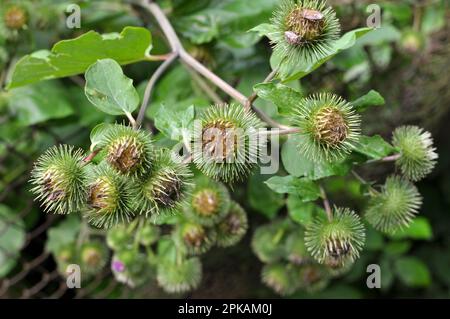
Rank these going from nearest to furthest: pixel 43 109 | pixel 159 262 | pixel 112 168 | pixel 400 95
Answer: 1. pixel 112 168
2. pixel 159 262
3. pixel 43 109
4. pixel 400 95

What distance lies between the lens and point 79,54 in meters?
1.10

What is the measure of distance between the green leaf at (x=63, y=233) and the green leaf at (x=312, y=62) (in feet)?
2.82

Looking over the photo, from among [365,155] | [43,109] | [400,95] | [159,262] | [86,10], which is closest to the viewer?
[365,155]

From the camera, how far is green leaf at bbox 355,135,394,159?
1.08 metres

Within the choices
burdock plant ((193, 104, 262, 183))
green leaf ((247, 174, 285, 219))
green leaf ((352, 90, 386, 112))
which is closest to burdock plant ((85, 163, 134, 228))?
burdock plant ((193, 104, 262, 183))

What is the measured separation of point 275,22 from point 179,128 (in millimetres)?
247

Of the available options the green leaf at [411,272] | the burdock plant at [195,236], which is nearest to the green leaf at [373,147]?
the burdock plant at [195,236]

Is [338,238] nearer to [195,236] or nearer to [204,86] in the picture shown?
[195,236]

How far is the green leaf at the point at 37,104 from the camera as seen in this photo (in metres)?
1.50

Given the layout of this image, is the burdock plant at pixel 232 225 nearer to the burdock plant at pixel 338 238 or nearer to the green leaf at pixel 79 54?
the burdock plant at pixel 338 238

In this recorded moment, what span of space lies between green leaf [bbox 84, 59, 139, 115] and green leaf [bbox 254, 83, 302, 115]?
228mm
